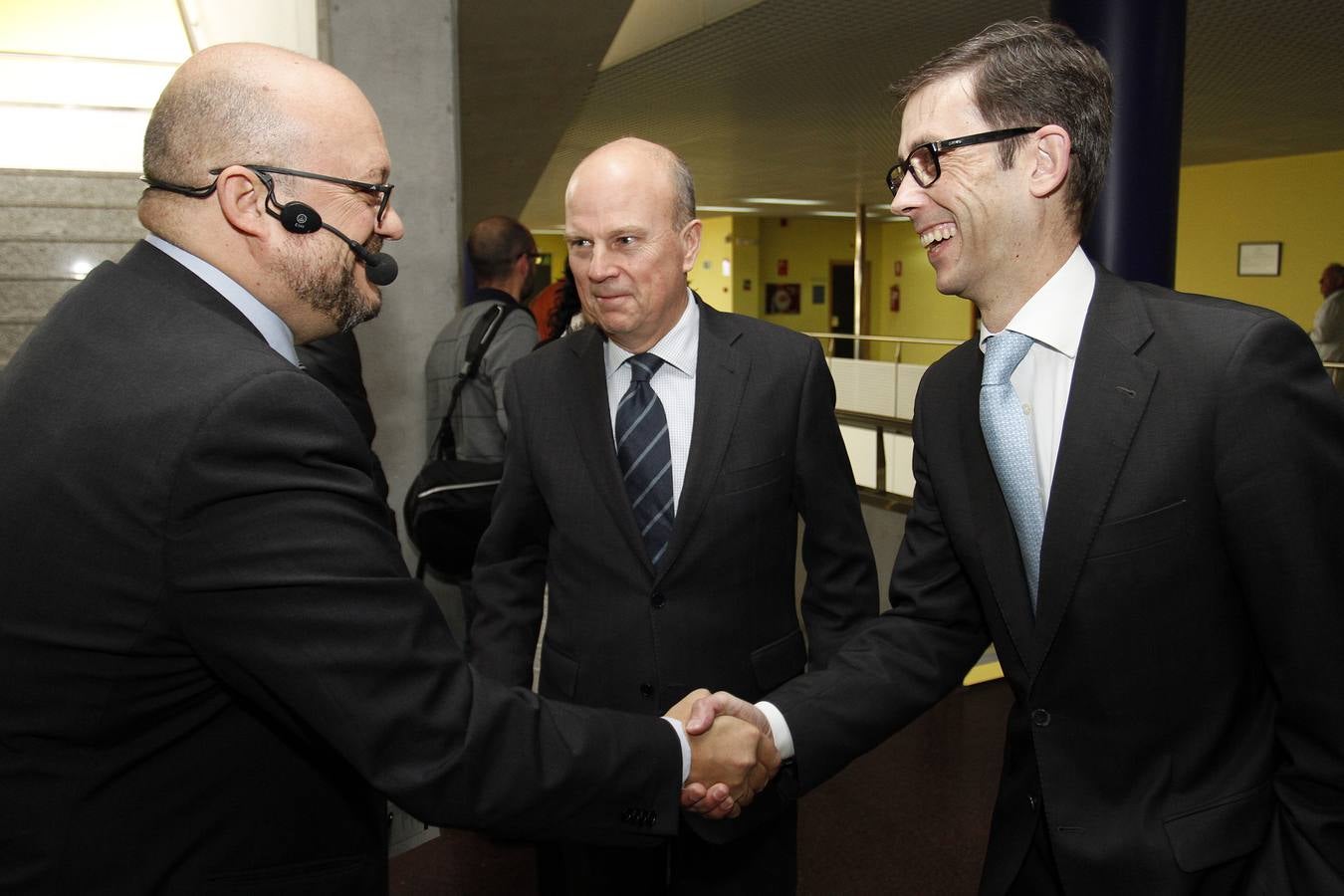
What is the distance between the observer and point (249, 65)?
133 cm

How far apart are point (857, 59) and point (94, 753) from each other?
8.13m

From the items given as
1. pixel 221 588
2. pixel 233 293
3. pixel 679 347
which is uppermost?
pixel 233 293

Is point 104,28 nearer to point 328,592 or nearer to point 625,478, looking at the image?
point 625,478

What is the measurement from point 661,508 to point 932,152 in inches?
31.1

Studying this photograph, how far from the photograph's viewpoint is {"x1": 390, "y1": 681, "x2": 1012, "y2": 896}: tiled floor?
3.17m

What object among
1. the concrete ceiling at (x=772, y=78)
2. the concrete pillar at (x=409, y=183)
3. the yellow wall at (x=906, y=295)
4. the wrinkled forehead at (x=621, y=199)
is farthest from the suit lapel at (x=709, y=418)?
the yellow wall at (x=906, y=295)

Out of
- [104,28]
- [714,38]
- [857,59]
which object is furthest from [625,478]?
[104,28]

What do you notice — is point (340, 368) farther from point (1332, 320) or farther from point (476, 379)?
point (1332, 320)

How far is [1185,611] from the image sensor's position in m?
1.28

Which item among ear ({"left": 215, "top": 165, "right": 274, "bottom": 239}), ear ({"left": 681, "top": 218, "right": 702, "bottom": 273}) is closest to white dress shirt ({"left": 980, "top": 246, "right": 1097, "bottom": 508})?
ear ({"left": 681, "top": 218, "right": 702, "bottom": 273})

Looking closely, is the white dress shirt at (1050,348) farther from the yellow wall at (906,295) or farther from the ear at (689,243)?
the yellow wall at (906,295)

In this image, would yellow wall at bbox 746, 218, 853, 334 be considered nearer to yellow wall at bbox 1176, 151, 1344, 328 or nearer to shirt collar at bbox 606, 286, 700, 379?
yellow wall at bbox 1176, 151, 1344, 328

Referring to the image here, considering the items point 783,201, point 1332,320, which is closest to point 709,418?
point 1332,320

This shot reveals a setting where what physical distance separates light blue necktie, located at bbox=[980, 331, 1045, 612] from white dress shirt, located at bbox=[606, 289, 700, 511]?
24.8 inches
